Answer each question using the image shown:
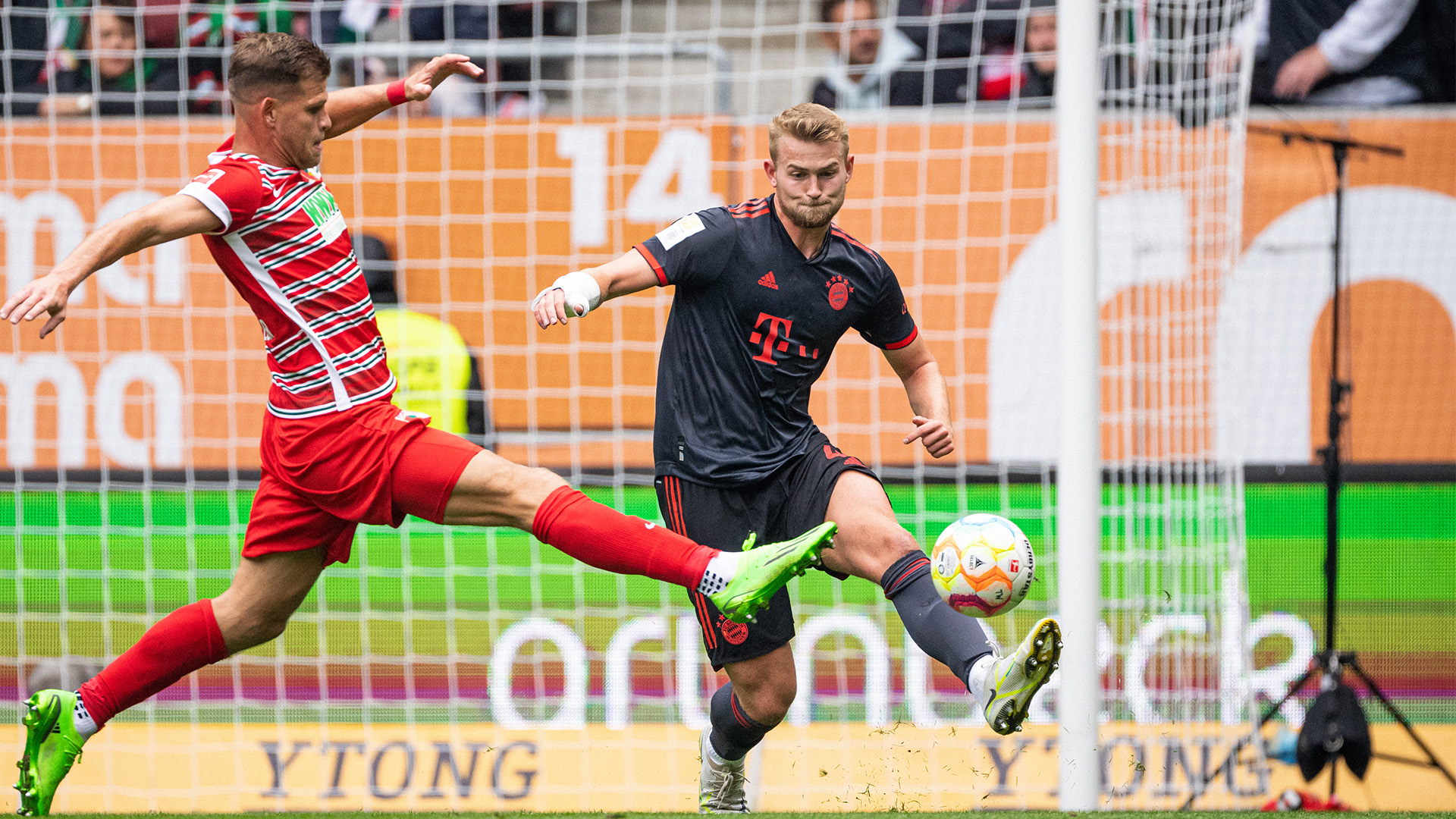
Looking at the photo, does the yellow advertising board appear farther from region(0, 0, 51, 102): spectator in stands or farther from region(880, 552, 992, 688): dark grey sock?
region(0, 0, 51, 102): spectator in stands

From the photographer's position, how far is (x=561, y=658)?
247 inches

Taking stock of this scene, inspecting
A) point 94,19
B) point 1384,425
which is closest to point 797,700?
point 1384,425

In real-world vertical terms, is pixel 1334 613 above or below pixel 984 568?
below

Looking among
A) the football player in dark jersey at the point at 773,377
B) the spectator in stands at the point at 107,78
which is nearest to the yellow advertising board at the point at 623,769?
the football player in dark jersey at the point at 773,377

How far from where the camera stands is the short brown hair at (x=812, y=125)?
345 centimetres

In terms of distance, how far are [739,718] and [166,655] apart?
5.31 feet

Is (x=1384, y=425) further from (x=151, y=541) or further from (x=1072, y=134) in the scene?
(x=151, y=541)

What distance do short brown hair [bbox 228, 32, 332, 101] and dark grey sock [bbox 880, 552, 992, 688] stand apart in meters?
1.97

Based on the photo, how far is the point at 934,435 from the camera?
3494 mm

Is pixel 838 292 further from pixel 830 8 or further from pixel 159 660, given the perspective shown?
pixel 830 8

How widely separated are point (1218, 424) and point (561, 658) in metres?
3.19

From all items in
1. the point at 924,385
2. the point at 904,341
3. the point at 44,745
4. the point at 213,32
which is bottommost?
the point at 44,745

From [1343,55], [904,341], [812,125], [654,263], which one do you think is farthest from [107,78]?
[1343,55]

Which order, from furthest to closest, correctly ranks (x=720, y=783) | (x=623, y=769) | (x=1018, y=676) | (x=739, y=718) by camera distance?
(x=623, y=769)
(x=720, y=783)
(x=739, y=718)
(x=1018, y=676)
